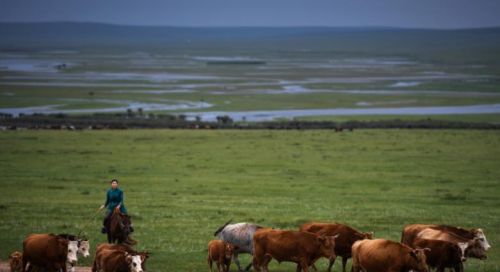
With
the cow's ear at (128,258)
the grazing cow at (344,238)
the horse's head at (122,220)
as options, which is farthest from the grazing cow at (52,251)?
the grazing cow at (344,238)

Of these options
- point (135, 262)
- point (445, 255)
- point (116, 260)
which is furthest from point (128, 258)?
point (445, 255)

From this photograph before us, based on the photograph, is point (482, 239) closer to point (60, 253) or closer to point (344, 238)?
point (344, 238)

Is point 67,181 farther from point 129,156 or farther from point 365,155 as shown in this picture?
point 365,155

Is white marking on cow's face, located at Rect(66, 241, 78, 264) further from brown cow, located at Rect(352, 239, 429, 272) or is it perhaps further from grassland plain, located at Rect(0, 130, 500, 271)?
brown cow, located at Rect(352, 239, 429, 272)

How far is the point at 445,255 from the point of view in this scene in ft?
52.4

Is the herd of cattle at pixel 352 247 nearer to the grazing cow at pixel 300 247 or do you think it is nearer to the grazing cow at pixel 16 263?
the grazing cow at pixel 300 247

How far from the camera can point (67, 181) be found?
3394cm

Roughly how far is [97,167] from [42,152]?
5.95 m

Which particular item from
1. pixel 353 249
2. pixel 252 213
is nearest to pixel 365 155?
pixel 252 213

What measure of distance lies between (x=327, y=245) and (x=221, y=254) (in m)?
2.10

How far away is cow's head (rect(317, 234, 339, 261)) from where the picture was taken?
52.9 feet

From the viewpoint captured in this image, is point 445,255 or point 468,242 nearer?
point 445,255

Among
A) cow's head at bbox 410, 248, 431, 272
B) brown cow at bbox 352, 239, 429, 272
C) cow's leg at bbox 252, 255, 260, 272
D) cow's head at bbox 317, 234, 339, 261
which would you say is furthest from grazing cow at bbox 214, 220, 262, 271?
cow's head at bbox 410, 248, 431, 272

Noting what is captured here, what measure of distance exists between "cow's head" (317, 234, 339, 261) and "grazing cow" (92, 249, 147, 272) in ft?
10.8
